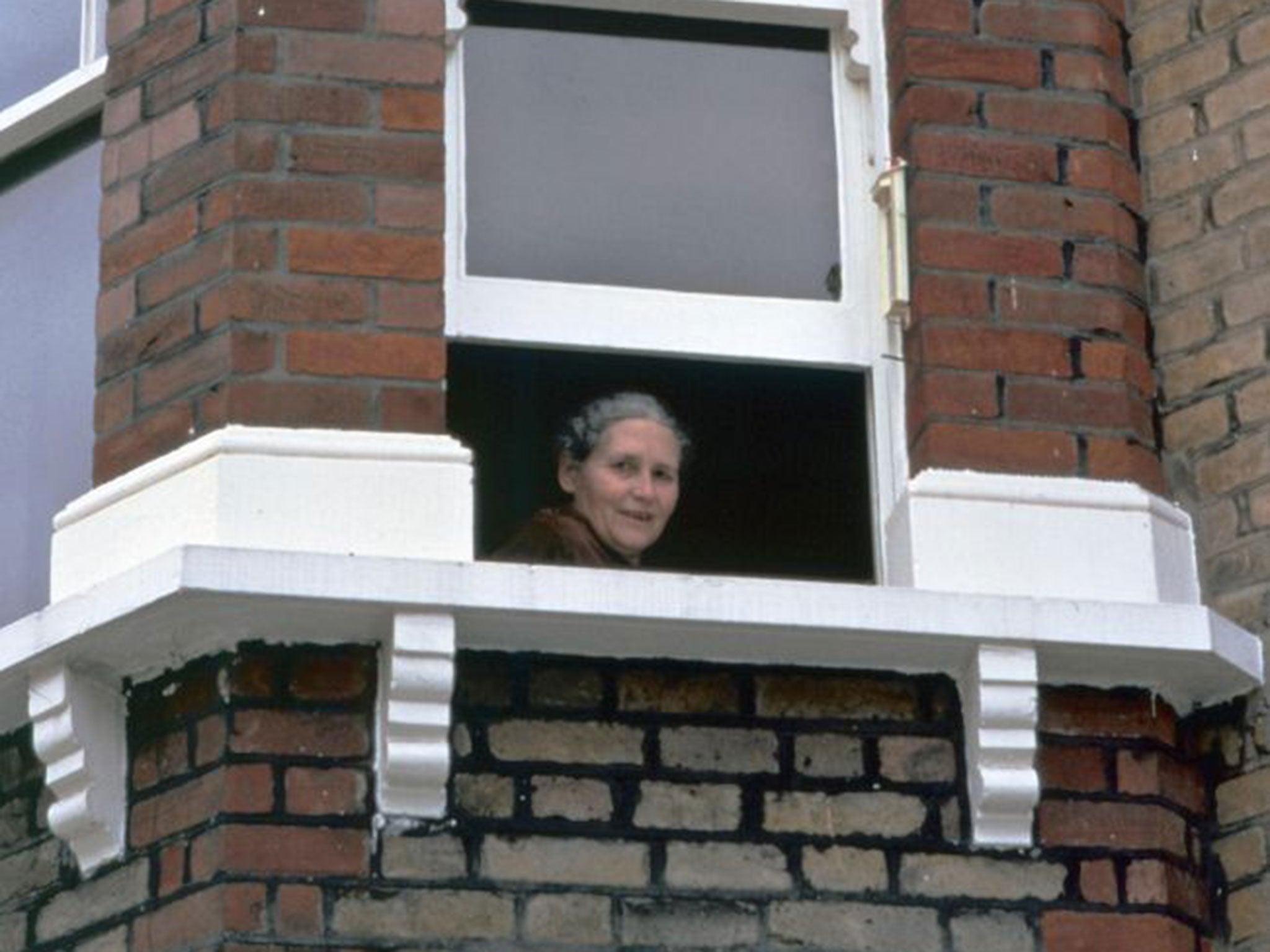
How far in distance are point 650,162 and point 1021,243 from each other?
0.81m

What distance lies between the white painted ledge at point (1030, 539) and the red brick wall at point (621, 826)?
20 cm

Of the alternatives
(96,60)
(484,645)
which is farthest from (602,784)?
(96,60)

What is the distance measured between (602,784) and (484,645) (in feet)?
1.06

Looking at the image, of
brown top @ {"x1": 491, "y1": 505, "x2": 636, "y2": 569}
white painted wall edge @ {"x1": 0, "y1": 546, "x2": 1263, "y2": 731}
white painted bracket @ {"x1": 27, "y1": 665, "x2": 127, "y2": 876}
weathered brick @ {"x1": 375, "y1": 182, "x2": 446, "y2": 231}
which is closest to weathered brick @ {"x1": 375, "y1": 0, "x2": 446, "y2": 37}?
weathered brick @ {"x1": 375, "y1": 182, "x2": 446, "y2": 231}

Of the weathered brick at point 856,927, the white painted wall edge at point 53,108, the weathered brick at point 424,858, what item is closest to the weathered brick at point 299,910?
the weathered brick at point 424,858

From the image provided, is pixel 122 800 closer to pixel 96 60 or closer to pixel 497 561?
pixel 497 561

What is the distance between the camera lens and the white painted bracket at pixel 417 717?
7.41 metres

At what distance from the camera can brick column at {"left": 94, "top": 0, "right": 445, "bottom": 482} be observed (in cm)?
774

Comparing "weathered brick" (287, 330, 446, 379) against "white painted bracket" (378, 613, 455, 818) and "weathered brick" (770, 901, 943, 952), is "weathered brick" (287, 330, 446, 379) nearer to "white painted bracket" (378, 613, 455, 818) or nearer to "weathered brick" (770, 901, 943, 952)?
"white painted bracket" (378, 613, 455, 818)

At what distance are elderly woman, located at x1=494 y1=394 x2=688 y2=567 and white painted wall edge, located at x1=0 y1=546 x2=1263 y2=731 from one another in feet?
2.09

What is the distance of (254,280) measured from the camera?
7789mm

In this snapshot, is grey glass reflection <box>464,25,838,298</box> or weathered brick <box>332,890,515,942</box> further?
grey glass reflection <box>464,25,838,298</box>

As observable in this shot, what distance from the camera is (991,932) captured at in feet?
24.8

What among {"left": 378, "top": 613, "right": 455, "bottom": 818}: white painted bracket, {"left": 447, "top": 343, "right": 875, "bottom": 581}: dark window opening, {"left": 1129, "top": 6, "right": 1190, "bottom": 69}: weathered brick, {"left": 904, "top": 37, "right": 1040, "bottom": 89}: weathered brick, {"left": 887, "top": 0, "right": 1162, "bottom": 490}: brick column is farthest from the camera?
{"left": 447, "top": 343, "right": 875, "bottom": 581}: dark window opening
